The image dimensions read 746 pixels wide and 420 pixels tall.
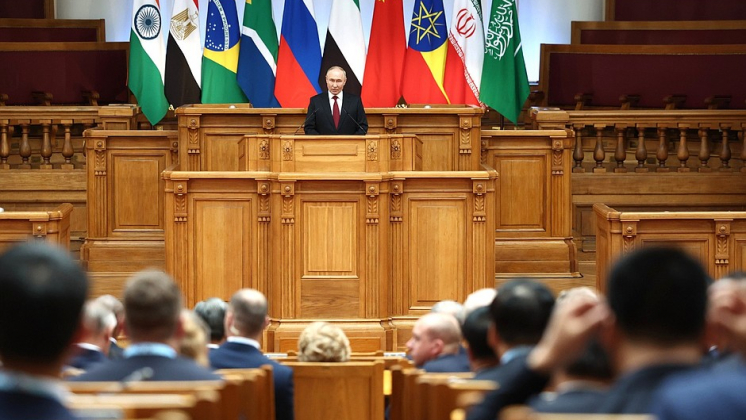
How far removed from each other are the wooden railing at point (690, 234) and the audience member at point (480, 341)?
13.0 ft

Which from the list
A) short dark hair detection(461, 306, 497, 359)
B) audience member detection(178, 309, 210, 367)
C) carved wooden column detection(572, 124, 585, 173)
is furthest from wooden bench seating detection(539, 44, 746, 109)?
audience member detection(178, 309, 210, 367)

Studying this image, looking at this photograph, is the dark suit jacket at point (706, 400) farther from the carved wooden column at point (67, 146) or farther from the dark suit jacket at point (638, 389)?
the carved wooden column at point (67, 146)

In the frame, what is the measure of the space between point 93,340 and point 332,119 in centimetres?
475

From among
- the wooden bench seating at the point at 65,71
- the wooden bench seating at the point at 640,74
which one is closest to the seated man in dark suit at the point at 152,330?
the wooden bench seating at the point at 640,74

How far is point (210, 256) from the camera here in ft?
23.0

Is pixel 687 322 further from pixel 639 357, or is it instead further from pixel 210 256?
pixel 210 256

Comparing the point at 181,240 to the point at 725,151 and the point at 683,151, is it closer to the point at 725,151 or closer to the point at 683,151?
the point at 683,151

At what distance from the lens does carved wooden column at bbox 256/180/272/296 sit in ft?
23.0

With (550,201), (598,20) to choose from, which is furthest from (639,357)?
(598,20)

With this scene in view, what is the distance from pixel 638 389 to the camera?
1.94 m

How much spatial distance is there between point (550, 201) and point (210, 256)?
302 centimetres

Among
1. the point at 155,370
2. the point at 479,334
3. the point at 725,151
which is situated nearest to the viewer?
the point at 155,370

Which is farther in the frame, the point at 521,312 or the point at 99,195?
the point at 99,195

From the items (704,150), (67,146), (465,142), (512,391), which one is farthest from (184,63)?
(512,391)
